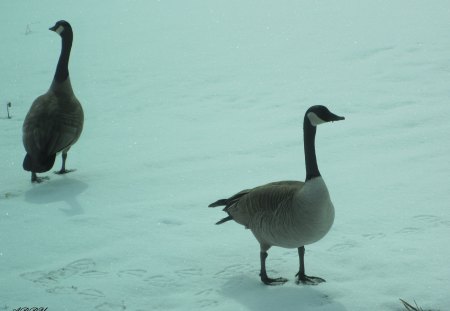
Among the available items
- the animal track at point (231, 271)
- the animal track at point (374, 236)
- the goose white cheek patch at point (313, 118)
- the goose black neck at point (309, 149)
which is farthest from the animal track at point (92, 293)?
the animal track at point (374, 236)

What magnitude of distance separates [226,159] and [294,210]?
369 centimetres

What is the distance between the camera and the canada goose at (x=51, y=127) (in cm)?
777

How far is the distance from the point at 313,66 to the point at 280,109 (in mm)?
2764

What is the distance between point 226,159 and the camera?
8.61 meters

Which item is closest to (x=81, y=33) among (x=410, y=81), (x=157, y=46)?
Result: (x=157, y=46)

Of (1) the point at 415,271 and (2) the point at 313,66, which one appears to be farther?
(2) the point at 313,66

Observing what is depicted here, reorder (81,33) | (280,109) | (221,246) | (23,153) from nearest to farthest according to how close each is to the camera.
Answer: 1. (221,246)
2. (23,153)
3. (280,109)
4. (81,33)

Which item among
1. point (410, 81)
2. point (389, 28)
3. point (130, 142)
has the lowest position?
point (130, 142)

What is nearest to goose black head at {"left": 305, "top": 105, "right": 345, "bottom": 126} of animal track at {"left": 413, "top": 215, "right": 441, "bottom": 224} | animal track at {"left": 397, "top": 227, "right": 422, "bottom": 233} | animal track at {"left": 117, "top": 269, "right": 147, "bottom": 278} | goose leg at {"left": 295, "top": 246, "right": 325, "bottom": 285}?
goose leg at {"left": 295, "top": 246, "right": 325, "bottom": 285}

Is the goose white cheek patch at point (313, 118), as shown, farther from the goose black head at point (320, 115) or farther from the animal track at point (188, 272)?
the animal track at point (188, 272)

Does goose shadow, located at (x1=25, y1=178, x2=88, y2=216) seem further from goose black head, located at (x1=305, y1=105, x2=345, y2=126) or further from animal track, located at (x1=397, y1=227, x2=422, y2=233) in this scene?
animal track, located at (x1=397, y1=227, x2=422, y2=233)

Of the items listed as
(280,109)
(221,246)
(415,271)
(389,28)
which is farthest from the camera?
(389,28)

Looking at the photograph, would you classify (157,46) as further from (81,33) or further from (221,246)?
(221,246)

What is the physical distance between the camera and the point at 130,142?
9.74 meters
